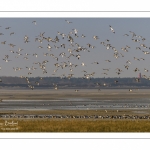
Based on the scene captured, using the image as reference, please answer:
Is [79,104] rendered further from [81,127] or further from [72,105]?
[81,127]

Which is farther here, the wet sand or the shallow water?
the shallow water

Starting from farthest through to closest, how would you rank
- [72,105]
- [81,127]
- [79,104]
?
[79,104] < [72,105] < [81,127]

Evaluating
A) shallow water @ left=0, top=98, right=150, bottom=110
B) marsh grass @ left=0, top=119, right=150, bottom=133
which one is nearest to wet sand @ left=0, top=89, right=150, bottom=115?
shallow water @ left=0, top=98, right=150, bottom=110

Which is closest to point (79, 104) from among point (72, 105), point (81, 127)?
point (72, 105)

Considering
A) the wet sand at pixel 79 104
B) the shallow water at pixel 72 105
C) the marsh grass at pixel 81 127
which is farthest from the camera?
the shallow water at pixel 72 105

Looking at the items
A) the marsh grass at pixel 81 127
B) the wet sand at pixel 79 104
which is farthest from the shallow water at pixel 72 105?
the marsh grass at pixel 81 127

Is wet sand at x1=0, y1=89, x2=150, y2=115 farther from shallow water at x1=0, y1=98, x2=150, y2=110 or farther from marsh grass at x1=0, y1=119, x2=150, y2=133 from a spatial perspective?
marsh grass at x1=0, y1=119, x2=150, y2=133

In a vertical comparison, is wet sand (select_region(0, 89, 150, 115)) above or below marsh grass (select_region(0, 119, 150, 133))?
above

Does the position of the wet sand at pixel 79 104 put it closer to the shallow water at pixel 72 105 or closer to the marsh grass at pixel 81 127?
the shallow water at pixel 72 105
